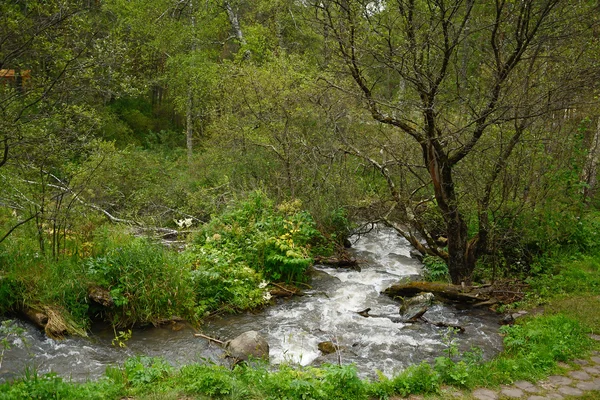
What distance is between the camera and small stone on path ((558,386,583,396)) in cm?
497

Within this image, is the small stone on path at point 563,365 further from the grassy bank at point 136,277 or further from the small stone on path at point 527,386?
the grassy bank at point 136,277

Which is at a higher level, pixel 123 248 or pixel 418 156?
pixel 418 156

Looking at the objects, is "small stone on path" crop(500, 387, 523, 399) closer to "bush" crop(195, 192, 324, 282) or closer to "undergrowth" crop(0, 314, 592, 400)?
"undergrowth" crop(0, 314, 592, 400)

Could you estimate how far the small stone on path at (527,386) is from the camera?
5074mm

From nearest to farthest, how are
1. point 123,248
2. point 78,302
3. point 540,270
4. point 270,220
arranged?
1. point 78,302
2. point 123,248
3. point 540,270
4. point 270,220

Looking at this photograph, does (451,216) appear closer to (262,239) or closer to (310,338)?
(310,338)

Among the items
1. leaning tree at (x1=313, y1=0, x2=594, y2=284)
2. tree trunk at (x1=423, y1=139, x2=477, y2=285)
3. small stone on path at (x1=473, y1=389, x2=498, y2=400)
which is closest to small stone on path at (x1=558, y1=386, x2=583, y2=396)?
small stone on path at (x1=473, y1=389, x2=498, y2=400)

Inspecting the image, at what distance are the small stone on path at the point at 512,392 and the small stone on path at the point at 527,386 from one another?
0.08 m

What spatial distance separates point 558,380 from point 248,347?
383 cm

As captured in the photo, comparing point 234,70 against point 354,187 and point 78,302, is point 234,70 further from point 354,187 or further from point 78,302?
point 78,302

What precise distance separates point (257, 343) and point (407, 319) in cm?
294

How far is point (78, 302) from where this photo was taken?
7668 mm

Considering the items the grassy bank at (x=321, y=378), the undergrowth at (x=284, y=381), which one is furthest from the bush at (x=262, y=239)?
the undergrowth at (x=284, y=381)

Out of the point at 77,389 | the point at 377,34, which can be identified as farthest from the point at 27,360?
the point at 377,34
